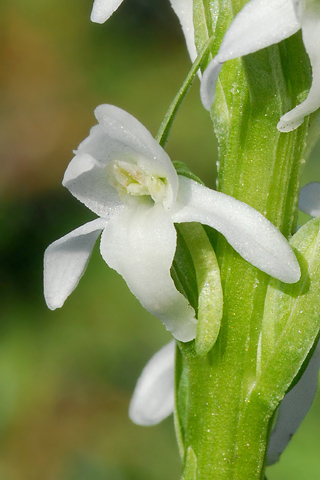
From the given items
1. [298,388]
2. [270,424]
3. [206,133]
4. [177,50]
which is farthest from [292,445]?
[177,50]

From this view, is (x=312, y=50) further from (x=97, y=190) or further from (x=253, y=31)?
(x=97, y=190)

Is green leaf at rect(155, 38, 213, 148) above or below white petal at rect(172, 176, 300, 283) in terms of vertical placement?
above

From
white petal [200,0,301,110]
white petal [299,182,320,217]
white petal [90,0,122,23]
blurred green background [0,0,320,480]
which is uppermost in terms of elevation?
white petal [90,0,122,23]

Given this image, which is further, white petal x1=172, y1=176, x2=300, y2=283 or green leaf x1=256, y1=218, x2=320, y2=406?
green leaf x1=256, y1=218, x2=320, y2=406

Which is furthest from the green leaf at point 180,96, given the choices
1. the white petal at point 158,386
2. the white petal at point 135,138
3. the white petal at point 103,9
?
the white petal at point 158,386

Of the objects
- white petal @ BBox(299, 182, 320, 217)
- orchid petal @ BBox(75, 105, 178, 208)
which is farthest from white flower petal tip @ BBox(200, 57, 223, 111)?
white petal @ BBox(299, 182, 320, 217)

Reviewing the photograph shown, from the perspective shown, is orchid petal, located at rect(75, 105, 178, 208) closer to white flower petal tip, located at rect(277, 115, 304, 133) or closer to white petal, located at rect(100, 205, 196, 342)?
white petal, located at rect(100, 205, 196, 342)

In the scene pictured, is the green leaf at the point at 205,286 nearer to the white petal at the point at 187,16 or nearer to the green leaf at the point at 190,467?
the green leaf at the point at 190,467

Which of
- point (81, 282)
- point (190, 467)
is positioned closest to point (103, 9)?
point (190, 467)

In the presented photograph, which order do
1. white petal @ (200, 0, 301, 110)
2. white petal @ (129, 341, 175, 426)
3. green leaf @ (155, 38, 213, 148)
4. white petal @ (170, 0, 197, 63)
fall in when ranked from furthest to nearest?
1. white petal @ (129, 341, 175, 426)
2. white petal @ (170, 0, 197, 63)
3. green leaf @ (155, 38, 213, 148)
4. white petal @ (200, 0, 301, 110)
